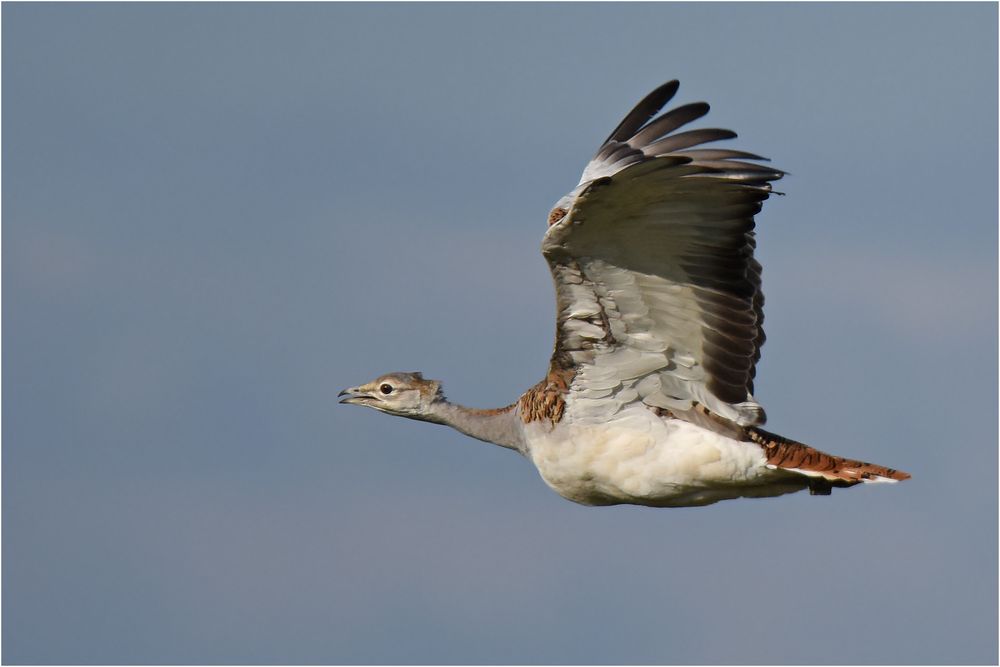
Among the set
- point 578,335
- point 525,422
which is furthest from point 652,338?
point 525,422

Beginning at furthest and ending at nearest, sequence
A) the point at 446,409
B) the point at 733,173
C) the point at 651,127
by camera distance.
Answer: the point at 446,409 < the point at 651,127 < the point at 733,173

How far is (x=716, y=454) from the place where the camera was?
A: 15867 millimetres

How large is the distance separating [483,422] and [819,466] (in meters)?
4.01

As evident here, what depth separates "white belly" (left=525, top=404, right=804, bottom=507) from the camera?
15.9 metres

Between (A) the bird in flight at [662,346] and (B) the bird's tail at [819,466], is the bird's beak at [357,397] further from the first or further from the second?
(B) the bird's tail at [819,466]

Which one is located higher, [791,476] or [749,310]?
[749,310]

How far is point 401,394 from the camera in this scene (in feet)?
59.7

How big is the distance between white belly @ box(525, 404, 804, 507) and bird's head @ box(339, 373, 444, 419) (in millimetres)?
1866

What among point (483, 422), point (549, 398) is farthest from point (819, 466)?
point (483, 422)

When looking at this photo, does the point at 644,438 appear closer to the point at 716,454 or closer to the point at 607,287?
the point at 716,454

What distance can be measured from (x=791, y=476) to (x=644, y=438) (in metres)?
1.60

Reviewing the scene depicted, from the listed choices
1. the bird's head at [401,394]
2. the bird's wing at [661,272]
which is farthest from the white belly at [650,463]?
the bird's head at [401,394]

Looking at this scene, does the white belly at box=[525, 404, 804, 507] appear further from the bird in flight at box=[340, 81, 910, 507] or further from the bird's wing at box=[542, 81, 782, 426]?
the bird's wing at box=[542, 81, 782, 426]

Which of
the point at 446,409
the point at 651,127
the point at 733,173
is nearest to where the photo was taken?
the point at 733,173
